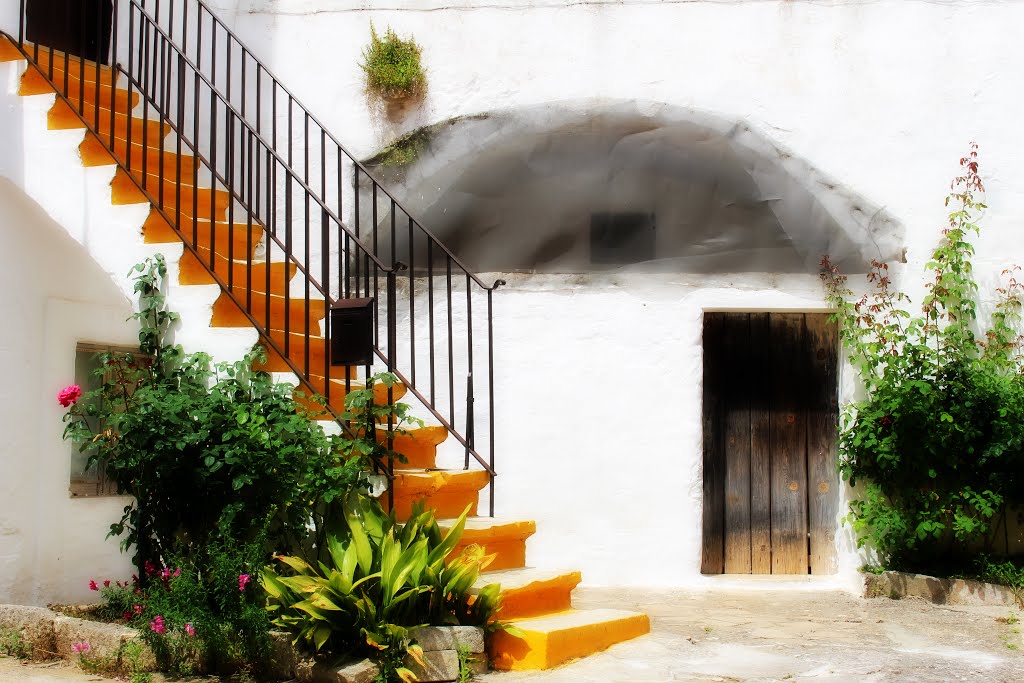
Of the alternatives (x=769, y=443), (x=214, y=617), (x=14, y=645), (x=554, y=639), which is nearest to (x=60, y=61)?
(x=14, y=645)

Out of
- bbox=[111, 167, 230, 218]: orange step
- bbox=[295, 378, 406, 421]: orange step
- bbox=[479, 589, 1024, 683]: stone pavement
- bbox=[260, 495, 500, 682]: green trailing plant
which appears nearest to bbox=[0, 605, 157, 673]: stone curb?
bbox=[260, 495, 500, 682]: green trailing plant

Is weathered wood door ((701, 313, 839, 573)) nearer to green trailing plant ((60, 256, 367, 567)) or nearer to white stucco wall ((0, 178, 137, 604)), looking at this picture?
green trailing plant ((60, 256, 367, 567))

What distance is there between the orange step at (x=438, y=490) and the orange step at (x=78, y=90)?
2.55m

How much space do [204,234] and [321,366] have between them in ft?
3.41

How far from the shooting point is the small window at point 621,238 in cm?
765

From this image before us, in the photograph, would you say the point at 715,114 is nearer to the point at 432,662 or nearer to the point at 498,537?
the point at 498,537

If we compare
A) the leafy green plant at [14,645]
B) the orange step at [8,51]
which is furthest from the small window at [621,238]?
the leafy green plant at [14,645]

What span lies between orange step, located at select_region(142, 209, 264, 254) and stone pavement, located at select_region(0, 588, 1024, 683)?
2.12 meters

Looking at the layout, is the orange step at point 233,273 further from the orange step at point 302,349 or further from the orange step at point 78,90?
the orange step at point 78,90

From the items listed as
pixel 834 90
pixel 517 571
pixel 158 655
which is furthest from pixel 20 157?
pixel 834 90

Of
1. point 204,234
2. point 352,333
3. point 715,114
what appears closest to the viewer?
point 352,333

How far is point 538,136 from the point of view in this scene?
7789mm

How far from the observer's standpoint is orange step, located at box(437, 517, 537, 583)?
5289 mm

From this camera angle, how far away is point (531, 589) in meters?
5.18
